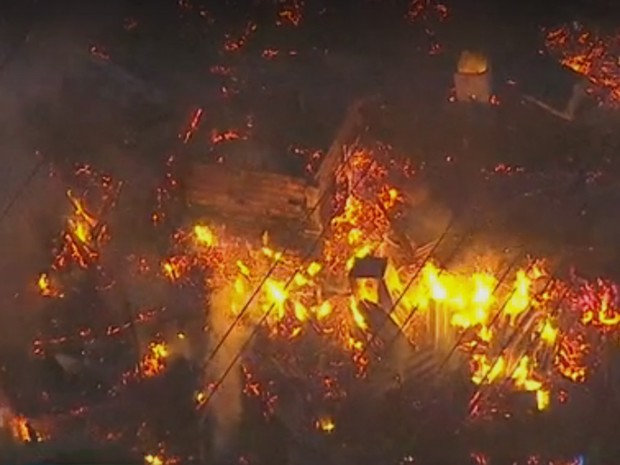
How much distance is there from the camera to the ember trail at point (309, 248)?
1229mm

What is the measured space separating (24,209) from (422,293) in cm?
47

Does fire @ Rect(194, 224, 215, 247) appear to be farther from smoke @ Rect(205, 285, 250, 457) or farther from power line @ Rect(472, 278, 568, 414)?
power line @ Rect(472, 278, 568, 414)

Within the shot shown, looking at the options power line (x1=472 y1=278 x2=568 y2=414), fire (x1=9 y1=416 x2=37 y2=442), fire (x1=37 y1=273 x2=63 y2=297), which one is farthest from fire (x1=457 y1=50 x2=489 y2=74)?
fire (x1=9 y1=416 x2=37 y2=442)

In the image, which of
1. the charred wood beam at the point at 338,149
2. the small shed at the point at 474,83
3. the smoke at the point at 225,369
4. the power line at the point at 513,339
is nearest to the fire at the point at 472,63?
the small shed at the point at 474,83

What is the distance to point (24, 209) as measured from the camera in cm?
132

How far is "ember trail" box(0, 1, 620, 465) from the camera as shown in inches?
48.4

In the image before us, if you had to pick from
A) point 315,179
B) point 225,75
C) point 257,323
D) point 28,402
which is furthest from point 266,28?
point 28,402

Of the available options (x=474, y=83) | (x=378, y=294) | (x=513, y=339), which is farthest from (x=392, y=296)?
(x=474, y=83)

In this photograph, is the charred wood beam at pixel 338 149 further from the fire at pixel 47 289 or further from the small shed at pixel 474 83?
the fire at pixel 47 289

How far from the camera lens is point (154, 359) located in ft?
4.20

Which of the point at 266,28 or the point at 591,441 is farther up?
the point at 266,28

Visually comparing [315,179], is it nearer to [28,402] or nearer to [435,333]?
[435,333]

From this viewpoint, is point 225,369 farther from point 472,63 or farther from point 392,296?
point 472,63

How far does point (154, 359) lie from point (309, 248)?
8.5 inches
